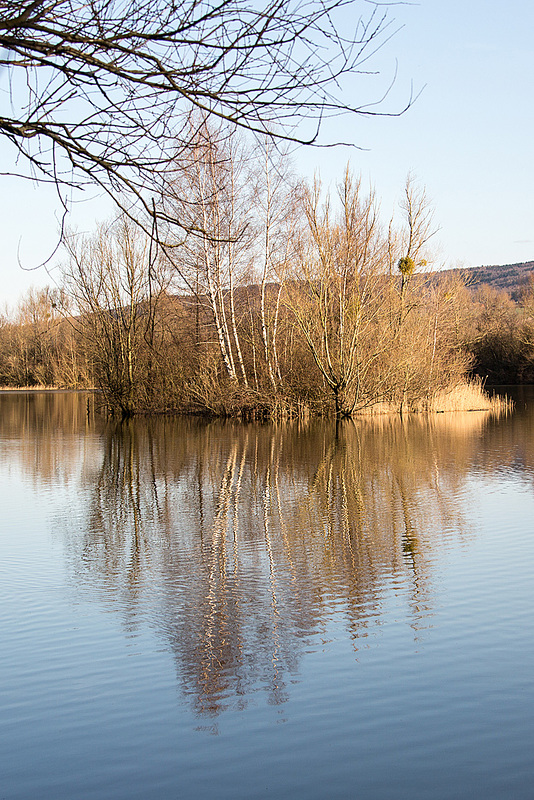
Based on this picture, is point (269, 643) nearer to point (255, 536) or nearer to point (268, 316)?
point (255, 536)

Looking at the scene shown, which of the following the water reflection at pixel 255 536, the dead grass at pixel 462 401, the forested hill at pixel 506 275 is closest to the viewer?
the water reflection at pixel 255 536

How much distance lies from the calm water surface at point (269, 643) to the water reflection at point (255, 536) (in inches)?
1.3

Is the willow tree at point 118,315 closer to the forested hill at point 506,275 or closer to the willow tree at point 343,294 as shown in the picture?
the willow tree at point 343,294

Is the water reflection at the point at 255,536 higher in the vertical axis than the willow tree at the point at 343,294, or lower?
lower

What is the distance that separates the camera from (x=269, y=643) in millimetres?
5156

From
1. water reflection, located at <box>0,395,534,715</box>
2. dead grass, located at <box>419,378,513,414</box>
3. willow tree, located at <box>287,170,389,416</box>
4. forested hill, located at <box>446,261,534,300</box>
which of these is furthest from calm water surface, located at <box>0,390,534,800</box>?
forested hill, located at <box>446,261,534,300</box>

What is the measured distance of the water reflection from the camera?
5320mm

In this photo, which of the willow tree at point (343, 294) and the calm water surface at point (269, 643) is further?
the willow tree at point (343, 294)

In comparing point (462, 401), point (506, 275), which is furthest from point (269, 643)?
point (506, 275)

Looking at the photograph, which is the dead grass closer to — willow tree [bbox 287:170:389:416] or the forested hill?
willow tree [bbox 287:170:389:416]

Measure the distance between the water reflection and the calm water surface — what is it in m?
0.03

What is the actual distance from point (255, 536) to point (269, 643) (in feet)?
11.5

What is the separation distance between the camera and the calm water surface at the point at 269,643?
362 centimetres

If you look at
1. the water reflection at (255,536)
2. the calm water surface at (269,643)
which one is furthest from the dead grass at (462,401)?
the calm water surface at (269,643)
